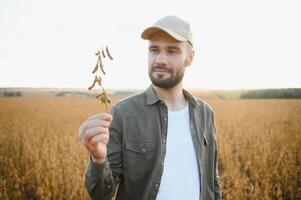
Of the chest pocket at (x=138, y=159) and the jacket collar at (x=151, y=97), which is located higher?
the jacket collar at (x=151, y=97)

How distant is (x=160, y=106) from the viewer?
6.79 feet

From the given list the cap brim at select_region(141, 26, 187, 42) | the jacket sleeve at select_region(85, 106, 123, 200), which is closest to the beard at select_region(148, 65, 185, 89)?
the cap brim at select_region(141, 26, 187, 42)

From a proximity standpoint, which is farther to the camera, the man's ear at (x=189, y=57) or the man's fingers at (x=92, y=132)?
the man's ear at (x=189, y=57)

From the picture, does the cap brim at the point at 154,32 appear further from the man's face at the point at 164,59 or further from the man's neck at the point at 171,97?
the man's neck at the point at 171,97

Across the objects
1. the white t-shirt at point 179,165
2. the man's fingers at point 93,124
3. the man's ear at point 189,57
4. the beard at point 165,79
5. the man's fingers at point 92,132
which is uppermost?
the man's ear at point 189,57

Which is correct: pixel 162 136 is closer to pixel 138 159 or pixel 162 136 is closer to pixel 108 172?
pixel 138 159

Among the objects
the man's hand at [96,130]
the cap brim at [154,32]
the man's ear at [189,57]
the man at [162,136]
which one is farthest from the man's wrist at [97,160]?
the man's ear at [189,57]

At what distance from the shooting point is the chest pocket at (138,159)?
1.83m

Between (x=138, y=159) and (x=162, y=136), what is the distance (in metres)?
0.23

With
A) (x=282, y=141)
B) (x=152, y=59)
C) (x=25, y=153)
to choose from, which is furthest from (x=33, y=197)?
Answer: (x=282, y=141)

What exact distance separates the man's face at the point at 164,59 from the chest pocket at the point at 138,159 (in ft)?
1.53

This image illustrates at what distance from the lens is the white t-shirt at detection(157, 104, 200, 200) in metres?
1.84

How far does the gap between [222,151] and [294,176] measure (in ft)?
6.04

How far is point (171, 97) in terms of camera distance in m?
2.18
